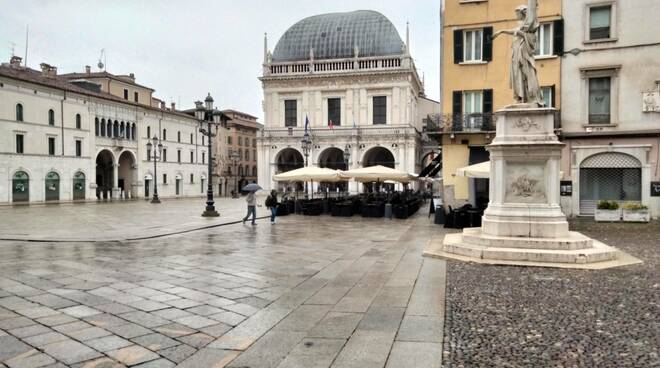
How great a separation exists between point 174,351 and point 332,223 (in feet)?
49.8

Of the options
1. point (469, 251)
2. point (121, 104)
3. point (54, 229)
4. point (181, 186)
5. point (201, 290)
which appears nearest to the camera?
point (201, 290)

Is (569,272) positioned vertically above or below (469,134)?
below

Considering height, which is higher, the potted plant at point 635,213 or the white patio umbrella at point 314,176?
the white patio umbrella at point 314,176

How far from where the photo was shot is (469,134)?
23922 mm

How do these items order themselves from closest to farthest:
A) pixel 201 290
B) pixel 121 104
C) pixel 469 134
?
pixel 201 290 → pixel 469 134 → pixel 121 104

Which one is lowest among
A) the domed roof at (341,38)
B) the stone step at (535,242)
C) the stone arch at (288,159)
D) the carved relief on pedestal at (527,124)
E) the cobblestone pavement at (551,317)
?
the cobblestone pavement at (551,317)

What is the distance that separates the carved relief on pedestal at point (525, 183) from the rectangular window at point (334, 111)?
4791cm

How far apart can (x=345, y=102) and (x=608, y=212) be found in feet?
132

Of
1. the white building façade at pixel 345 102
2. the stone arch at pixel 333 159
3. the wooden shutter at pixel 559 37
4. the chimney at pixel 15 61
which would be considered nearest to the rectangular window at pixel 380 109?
the white building façade at pixel 345 102

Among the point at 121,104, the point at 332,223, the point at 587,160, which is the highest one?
the point at 121,104

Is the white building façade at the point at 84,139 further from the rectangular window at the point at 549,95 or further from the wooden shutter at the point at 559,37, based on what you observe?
the wooden shutter at the point at 559,37

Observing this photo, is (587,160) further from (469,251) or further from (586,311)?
(586,311)

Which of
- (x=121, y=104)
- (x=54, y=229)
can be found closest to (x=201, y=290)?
(x=54, y=229)

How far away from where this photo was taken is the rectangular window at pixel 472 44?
24.1m
